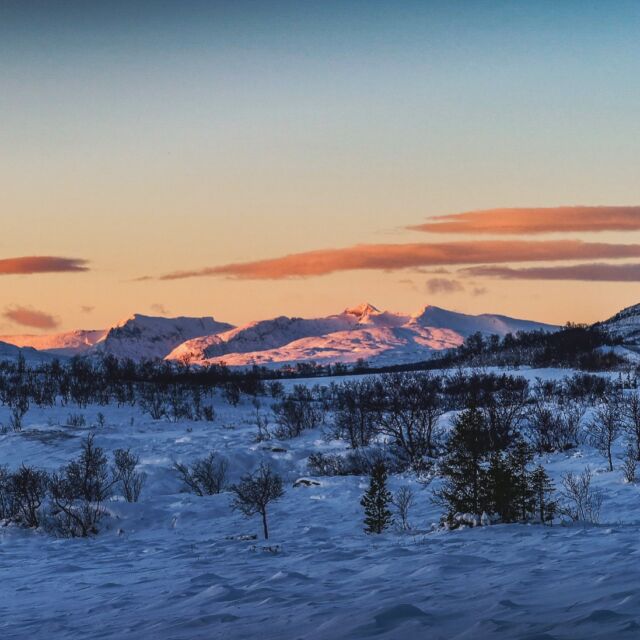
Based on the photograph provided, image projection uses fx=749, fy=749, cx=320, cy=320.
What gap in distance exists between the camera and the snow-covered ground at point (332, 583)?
44.9 ft

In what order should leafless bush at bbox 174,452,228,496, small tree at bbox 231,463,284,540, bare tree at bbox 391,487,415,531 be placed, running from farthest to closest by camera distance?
leafless bush at bbox 174,452,228,496 < small tree at bbox 231,463,284,540 < bare tree at bbox 391,487,415,531

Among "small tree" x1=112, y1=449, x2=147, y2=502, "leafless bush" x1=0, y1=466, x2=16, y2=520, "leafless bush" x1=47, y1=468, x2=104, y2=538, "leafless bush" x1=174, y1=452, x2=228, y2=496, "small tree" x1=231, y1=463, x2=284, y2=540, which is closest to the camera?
"small tree" x1=231, y1=463, x2=284, y2=540

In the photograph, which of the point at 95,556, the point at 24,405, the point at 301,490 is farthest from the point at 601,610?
the point at 24,405

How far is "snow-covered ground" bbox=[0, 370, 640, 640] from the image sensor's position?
1370 cm

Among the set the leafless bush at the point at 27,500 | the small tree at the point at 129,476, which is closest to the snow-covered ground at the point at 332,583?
the leafless bush at the point at 27,500

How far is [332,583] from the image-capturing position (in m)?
19.8

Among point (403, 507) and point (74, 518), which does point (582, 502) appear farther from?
point (74, 518)

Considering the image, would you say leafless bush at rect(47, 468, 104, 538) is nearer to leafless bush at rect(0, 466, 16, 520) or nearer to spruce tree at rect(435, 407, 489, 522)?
leafless bush at rect(0, 466, 16, 520)

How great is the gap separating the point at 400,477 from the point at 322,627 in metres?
55.1

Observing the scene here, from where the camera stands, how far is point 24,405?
15562cm

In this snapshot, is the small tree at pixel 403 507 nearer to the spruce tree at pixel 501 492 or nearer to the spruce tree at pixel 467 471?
the spruce tree at pixel 467 471

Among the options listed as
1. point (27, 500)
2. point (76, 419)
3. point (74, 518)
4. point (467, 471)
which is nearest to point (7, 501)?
point (27, 500)

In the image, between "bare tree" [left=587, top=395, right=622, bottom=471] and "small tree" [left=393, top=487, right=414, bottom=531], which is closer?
"small tree" [left=393, top=487, right=414, bottom=531]

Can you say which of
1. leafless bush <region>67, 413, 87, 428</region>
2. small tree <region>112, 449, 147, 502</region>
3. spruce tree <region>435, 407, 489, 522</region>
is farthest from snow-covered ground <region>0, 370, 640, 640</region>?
leafless bush <region>67, 413, 87, 428</region>
